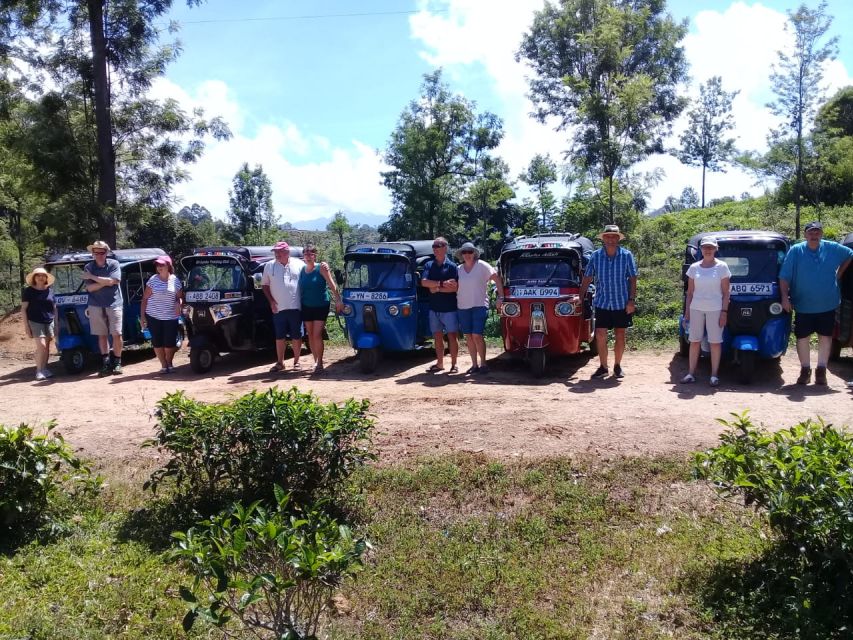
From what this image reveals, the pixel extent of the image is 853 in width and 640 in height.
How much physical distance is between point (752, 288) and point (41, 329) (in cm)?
1059

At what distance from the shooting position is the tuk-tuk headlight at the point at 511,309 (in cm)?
938

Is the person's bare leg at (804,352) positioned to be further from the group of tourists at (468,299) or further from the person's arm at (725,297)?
the person's arm at (725,297)

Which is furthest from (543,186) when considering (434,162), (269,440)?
(269,440)

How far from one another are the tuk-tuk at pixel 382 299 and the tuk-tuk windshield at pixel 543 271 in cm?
159

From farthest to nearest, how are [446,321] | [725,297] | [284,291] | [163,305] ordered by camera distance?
[163,305] < [284,291] < [446,321] < [725,297]

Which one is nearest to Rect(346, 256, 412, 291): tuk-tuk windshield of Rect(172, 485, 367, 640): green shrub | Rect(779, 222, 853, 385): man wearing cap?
Rect(779, 222, 853, 385): man wearing cap

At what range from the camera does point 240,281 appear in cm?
1108

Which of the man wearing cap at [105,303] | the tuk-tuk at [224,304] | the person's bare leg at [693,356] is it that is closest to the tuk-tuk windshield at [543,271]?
the person's bare leg at [693,356]

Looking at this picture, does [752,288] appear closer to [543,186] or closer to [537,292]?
[537,292]

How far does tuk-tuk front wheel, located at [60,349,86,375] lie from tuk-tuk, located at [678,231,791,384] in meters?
9.87

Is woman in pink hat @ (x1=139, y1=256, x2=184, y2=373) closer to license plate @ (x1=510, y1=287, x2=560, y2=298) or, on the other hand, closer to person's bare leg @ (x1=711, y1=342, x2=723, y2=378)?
license plate @ (x1=510, y1=287, x2=560, y2=298)

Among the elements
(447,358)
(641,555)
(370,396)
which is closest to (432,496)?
(641,555)

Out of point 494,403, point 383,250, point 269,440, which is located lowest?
point 494,403

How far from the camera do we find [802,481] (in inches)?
135
